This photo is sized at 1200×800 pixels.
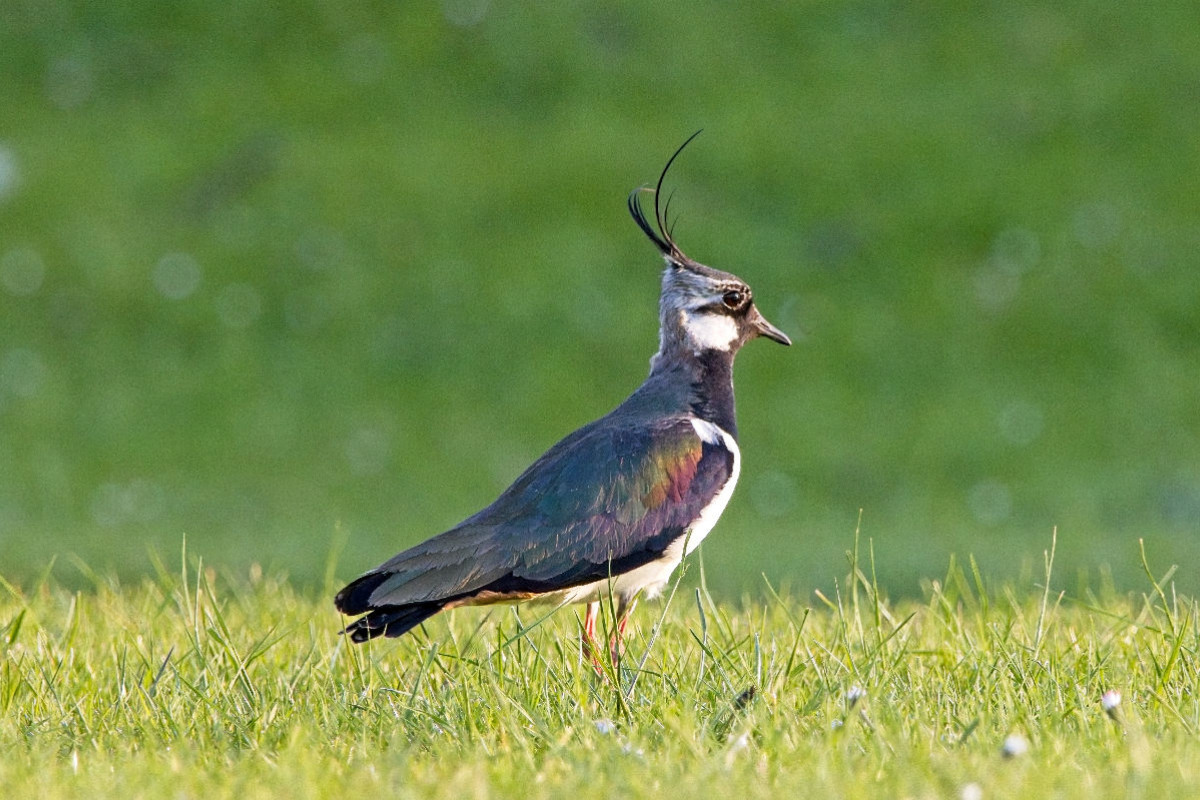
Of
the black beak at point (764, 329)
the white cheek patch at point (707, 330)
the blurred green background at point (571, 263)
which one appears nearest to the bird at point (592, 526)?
the white cheek patch at point (707, 330)

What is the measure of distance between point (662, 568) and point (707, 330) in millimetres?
1040

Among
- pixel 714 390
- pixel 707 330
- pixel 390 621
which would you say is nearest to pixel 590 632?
pixel 390 621

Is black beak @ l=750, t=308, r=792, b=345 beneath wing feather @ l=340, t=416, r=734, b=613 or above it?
above

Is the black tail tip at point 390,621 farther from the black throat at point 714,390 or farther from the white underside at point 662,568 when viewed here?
A: the black throat at point 714,390

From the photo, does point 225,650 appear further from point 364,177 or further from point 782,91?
point 782,91

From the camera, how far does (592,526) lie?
5.71m

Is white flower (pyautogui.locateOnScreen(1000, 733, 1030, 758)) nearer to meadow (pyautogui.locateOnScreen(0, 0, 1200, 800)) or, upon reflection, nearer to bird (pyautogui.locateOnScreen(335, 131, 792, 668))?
bird (pyautogui.locateOnScreen(335, 131, 792, 668))

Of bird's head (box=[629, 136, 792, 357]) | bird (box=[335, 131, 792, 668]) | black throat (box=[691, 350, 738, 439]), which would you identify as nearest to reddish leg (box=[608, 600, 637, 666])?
bird (box=[335, 131, 792, 668])

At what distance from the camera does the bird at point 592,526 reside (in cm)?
547

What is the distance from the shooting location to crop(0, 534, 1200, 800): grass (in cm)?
381

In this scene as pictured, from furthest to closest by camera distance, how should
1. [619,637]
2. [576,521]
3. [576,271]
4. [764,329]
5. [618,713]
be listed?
[576,271] < [764,329] < [576,521] < [619,637] < [618,713]

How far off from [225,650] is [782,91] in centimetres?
1184

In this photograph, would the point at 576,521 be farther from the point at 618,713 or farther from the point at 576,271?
the point at 576,271

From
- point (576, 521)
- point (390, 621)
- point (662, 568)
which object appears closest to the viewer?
point (390, 621)
